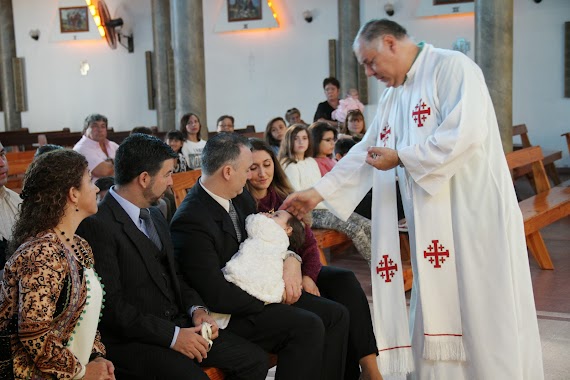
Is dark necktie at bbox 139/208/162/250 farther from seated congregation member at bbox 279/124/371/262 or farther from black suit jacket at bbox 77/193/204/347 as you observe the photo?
seated congregation member at bbox 279/124/371/262

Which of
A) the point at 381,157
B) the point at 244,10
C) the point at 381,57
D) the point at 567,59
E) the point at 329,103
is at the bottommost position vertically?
the point at 329,103

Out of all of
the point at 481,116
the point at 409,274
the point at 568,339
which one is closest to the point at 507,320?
the point at 481,116

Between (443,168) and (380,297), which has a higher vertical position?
(443,168)

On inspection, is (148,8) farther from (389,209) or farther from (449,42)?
(389,209)

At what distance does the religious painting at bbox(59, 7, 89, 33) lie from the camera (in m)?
21.8

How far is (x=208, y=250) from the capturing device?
3.65 metres

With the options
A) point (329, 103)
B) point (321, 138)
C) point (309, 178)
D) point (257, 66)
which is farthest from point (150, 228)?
point (257, 66)

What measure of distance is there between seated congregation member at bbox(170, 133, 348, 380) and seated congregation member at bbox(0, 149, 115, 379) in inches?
29.2

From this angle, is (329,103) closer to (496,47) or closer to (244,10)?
(496,47)

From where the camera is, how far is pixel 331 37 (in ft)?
60.9

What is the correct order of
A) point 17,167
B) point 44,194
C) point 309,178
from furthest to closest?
1. point 17,167
2. point 309,178
3. point 44,194

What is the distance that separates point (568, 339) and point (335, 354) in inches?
75.5

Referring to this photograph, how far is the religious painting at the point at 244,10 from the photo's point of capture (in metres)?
19.2

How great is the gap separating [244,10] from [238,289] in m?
16.5
